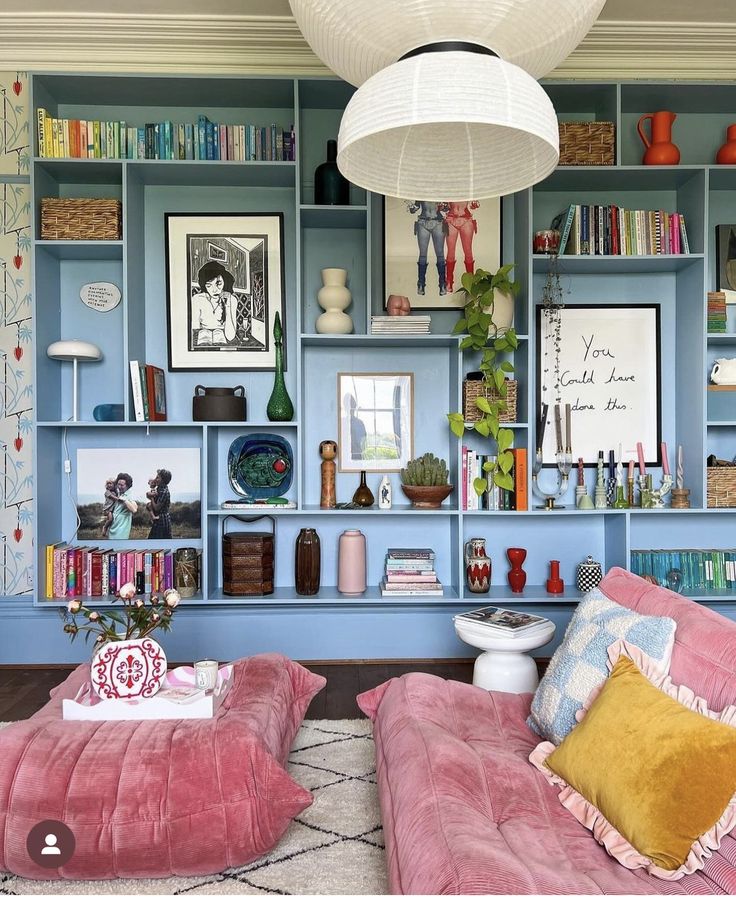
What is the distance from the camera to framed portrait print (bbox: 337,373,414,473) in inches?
155

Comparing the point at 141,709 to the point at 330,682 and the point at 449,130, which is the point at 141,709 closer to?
the point at 330,682

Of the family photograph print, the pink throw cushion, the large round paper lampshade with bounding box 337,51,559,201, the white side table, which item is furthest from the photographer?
the family photograph print

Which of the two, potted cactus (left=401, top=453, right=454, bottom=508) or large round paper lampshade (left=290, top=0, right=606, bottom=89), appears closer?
large round paper lampshade (left=290, top=0, right=606, bottom=89)

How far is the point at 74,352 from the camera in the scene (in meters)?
3.56

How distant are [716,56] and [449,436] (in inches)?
95.0

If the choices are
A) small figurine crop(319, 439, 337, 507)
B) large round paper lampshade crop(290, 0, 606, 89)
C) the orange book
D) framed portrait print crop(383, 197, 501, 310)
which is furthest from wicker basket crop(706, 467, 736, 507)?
large round paper lampshade crop(290, 0, 606, 89)

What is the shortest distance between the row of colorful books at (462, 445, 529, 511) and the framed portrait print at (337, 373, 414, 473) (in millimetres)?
375

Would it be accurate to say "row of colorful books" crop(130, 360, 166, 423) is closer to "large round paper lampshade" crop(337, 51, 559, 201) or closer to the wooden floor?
the wooden floor

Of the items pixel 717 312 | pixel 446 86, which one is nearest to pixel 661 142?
pixel 717 312

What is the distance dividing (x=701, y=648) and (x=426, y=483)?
85.4 inches

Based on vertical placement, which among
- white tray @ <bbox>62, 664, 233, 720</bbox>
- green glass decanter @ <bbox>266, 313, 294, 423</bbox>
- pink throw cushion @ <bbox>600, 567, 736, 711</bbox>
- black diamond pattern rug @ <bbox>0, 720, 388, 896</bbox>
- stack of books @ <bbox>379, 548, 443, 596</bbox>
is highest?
green glass decanter @ <bbox>266, 313, 294, 423</bbox>

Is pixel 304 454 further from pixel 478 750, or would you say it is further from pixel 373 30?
pixel 373 30

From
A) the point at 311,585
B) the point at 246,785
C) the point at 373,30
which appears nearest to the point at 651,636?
the point at 246,785

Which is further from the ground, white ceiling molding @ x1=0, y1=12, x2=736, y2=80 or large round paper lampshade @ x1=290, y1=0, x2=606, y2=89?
white ceiling molding @ x1=0, y1=12, x2=736, y2=80
